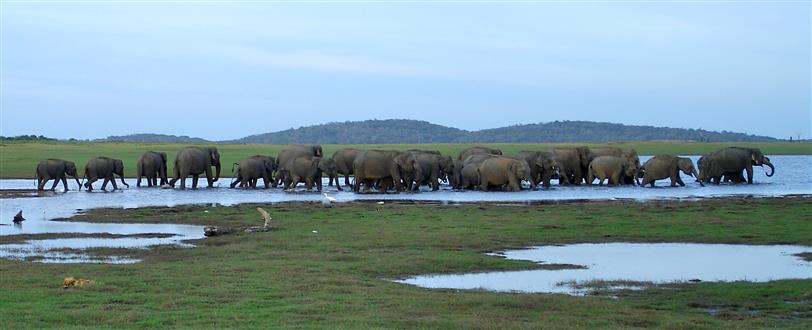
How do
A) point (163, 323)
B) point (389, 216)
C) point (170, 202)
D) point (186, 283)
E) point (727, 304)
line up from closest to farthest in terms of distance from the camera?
1. point (163, 323)
2. point (727, 304)
3. point (186, 283)
4. point (389, 216)
5. point (170, 202)

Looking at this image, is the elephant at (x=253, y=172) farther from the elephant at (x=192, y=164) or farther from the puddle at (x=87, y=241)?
the puddle at (x=87, y=241)

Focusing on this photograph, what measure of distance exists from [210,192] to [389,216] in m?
17.4

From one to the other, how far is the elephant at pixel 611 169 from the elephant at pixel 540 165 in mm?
1775

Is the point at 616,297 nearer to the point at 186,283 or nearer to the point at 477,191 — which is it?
the point at 186,283

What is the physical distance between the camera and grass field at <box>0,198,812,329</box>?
14820mm

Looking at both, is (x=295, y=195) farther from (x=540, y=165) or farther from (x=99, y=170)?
(x=540, y=165)

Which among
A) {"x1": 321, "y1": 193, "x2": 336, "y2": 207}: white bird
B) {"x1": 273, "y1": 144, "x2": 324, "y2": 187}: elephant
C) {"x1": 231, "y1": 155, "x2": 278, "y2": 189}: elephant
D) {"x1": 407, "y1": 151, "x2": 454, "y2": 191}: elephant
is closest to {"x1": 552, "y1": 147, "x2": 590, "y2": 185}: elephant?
{"x1": 407, "y1": 151, "x2": 454, "y2": 191}: elephant

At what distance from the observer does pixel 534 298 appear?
16.5 m

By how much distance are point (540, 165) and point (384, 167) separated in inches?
324

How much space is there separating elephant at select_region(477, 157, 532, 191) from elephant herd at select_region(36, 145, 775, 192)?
41 mm

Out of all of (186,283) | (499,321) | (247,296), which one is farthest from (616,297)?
(186,283)

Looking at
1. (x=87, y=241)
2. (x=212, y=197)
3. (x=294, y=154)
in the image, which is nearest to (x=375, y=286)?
(x=87, y=241)

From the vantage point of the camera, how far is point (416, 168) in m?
48.7

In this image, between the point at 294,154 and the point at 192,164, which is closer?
the point at 192,164
